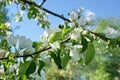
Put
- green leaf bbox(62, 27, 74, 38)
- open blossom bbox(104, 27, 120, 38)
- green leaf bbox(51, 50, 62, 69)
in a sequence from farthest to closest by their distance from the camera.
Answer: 1. open blossom bbox(104, 27, 120, 38)
2. green leaf bbox(51, 50, 62, 69)
3. green leaf bbox(62, 27, 74, 38)

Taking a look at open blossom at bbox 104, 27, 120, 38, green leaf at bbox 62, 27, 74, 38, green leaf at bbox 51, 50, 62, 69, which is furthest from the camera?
open blossom at bbox 104, 27, 120, 38

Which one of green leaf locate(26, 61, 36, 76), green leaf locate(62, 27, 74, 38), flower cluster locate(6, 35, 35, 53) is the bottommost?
green leaf locate(26, 61, 36, 76)

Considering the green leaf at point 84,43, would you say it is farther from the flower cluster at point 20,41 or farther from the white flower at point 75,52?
the flower cluster at point 20,41

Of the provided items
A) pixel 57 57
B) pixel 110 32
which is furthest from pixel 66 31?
pixel 110 32

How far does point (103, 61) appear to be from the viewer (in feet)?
89.8

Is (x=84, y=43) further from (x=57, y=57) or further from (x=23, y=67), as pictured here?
(x=23, y=67)

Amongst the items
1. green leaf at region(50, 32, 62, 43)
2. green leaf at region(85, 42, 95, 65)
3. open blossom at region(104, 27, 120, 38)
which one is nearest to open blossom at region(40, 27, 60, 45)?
green leaf at region(50, 32, 62, 43)

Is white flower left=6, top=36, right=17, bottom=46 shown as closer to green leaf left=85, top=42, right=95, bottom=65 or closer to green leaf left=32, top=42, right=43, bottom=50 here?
green leaf left=32, top=42, right=43, bottom=50

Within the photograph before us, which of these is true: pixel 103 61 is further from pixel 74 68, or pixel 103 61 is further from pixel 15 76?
pixel 15 76

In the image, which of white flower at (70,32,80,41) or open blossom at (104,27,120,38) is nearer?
white flower at (70,32,80,41)

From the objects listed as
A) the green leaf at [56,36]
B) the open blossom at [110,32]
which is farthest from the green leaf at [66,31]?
the open blossom at [110,32]

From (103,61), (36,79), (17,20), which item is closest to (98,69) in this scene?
(103,61)

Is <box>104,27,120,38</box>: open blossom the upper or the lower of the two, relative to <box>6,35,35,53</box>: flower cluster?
lower

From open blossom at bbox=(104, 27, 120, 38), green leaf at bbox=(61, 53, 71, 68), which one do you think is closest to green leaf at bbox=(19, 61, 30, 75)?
green leaf at bbox=(61, 53, 71, 68)
